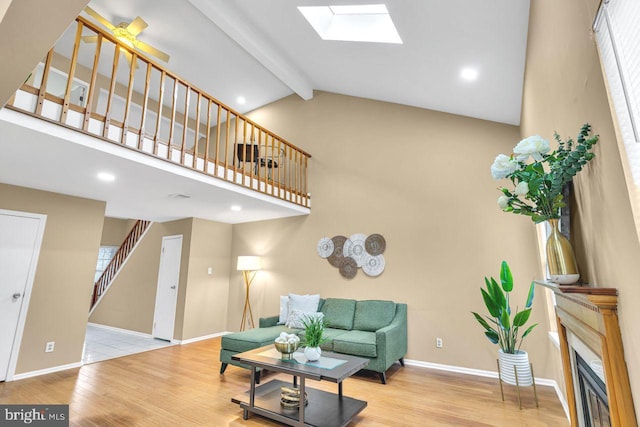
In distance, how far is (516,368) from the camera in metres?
3.02

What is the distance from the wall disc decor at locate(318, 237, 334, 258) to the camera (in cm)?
525

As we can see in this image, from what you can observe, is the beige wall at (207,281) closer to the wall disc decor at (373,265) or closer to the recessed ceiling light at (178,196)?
the recessed ceiling light at (178,196)

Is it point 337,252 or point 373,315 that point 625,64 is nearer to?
point 373,315

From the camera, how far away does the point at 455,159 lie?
4.45m

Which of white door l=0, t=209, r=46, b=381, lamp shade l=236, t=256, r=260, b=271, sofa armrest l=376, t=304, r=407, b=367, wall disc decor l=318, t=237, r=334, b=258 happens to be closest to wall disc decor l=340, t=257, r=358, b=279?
wall disc decor l=318, t=237, r=334, b=258

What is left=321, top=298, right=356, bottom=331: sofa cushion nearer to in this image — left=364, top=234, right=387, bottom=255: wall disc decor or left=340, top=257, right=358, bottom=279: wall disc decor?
left=340, top=257, right=358, bottom=279: wall disc decor

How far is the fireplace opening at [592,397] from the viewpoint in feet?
4.33

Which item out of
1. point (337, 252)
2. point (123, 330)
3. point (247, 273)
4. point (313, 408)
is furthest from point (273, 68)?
point (123, 330)

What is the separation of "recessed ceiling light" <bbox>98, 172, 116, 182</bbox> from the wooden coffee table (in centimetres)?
245

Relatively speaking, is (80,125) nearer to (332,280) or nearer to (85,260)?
(85,260)

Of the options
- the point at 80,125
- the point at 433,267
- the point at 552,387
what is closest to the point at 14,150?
the point at 80,125

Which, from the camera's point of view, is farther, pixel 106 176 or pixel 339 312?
pixel 339 312

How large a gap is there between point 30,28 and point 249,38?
3.68 meters

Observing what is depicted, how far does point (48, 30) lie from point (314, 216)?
14.8ft
